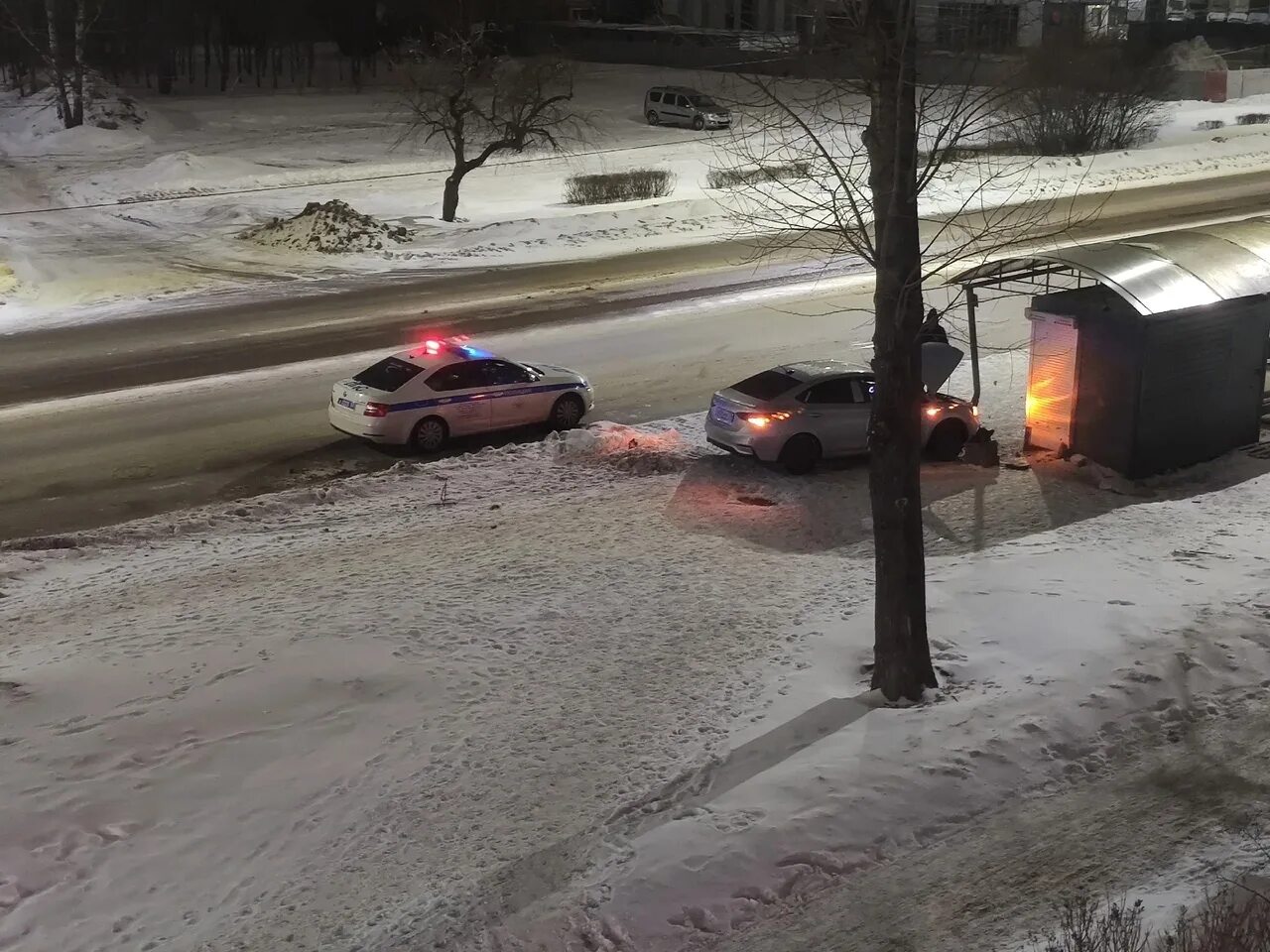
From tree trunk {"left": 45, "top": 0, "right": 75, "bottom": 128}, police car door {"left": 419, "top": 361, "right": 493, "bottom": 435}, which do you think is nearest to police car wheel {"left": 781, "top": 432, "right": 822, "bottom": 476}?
police car door {"left": 419, "top": 361, "right": 493, "bottom": 435}

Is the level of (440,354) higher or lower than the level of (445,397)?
higher

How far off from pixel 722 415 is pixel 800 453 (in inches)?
41.3

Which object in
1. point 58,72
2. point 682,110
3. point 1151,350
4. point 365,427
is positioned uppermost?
point 58,72

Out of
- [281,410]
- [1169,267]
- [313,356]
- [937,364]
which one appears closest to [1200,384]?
[1169,267]

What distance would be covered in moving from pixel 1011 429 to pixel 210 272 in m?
18.3

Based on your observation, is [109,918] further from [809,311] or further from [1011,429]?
[809,311]

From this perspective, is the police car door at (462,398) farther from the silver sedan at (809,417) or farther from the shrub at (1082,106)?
the shrub at (1082,106)

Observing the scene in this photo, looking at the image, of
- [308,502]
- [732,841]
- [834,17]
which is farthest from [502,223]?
[732,841]

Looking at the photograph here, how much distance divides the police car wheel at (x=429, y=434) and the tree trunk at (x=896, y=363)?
8.42 meters

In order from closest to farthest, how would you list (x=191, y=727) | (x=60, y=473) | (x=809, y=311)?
(x=191, y=727) < (x=60, y=473) < (x=809, y=311)

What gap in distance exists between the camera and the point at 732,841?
857 centimetres

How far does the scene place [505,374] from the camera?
18.1m

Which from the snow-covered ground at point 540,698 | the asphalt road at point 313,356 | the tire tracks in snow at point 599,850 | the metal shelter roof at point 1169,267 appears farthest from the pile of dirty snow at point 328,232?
the tire tracks in snow at point 599,850

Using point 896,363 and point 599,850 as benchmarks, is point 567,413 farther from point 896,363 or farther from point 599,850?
point 599,850
